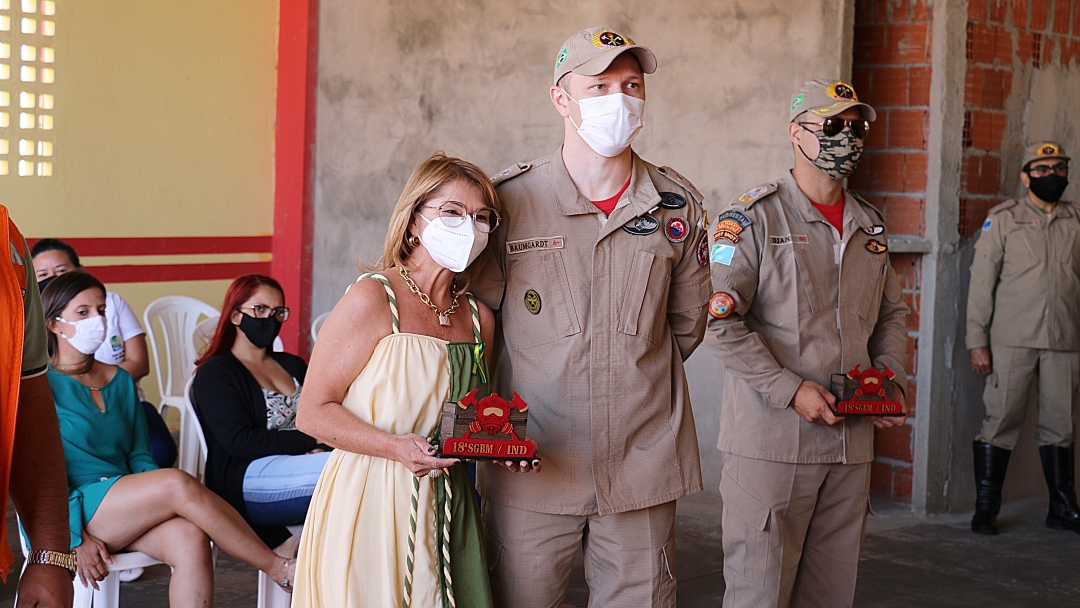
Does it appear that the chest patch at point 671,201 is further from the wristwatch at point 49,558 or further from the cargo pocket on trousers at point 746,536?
the wristwatch at point 49,558

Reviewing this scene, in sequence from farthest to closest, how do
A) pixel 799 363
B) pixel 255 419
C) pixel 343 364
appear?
pixel 255 419 < pixel 799 363 < pixel 343 364

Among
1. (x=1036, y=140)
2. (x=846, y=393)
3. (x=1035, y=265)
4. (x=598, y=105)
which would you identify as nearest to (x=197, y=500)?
(x=598, y=105)

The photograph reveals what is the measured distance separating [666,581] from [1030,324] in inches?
144

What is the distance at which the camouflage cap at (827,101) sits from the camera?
10.1 ft

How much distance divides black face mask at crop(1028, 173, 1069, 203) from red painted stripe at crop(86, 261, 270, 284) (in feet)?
15.4

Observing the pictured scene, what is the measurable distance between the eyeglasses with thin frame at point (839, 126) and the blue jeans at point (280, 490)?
187 centimetres

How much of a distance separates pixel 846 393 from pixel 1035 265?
9.22 feet

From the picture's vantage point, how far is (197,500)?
301 cm

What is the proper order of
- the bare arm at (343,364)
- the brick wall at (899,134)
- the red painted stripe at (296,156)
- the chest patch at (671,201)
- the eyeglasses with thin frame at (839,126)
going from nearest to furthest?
the bare arm at (343,364)
the chest patch at (671,201)
the eyeglasses with thin frame at (839,126)
the brick wall at (899,134)
the red painted stripe at (296,156)

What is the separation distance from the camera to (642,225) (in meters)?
2.26

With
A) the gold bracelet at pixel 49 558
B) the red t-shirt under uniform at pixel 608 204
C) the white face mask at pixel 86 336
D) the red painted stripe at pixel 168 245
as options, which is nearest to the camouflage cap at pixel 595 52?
the red t-shirt under uniform at pixel 608 204

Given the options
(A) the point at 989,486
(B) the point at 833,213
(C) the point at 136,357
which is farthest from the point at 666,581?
(A) the point at 989,486

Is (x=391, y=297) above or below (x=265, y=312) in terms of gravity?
Result: above

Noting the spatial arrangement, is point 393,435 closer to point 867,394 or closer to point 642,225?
point 642,225
